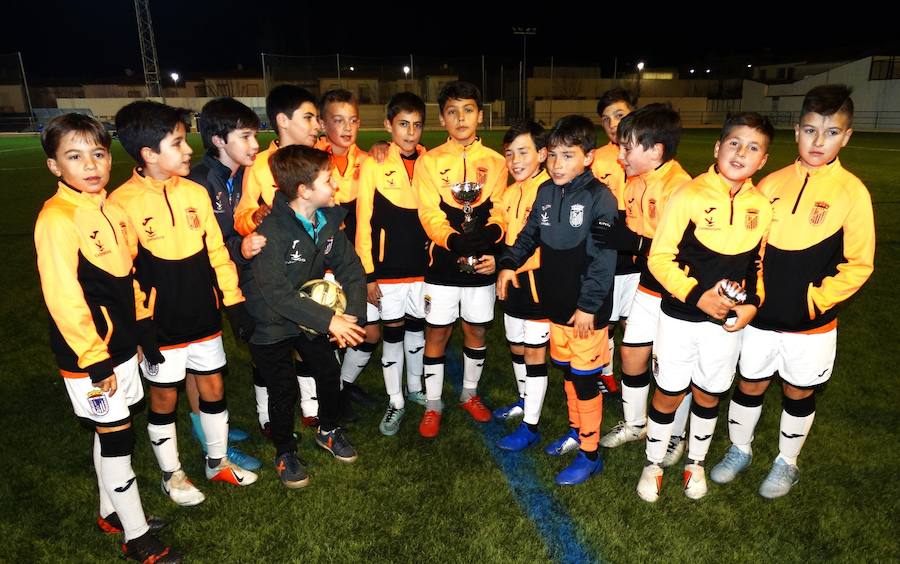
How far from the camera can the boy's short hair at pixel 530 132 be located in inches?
150

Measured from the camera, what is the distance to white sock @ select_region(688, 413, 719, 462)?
11.1ft

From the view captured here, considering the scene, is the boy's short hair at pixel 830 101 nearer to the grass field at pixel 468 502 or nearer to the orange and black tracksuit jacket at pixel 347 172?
the grass field at pixel 468 502

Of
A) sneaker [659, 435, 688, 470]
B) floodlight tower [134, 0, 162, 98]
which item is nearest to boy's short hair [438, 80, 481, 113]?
sneaker [659, 435, 688, 470]

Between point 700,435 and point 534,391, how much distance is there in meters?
1.05

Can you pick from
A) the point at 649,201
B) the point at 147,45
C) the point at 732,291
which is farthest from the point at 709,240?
the point at 147,45

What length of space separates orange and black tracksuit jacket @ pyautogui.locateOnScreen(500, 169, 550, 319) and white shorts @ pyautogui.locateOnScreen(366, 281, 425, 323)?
0.74 m

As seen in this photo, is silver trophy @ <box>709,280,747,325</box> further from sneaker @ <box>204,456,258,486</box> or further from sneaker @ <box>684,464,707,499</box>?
sneaker @ <box>204,456,258,486</box>

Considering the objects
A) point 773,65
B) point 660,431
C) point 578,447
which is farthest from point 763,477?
point 773,65

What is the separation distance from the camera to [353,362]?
15.3 ft

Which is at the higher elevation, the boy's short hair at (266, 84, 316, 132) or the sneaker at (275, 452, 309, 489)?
the boy's short hair at (266, 84, 316, 132)

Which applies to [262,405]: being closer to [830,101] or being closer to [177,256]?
[177,256]

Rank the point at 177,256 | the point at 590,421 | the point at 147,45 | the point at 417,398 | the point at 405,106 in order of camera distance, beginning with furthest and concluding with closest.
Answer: the point at 147,45
the point at 417,398
the point at 405,106
the point at 590,421
the point at 177,256

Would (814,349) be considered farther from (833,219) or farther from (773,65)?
(773,65)

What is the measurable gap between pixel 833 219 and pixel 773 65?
6645 cm
